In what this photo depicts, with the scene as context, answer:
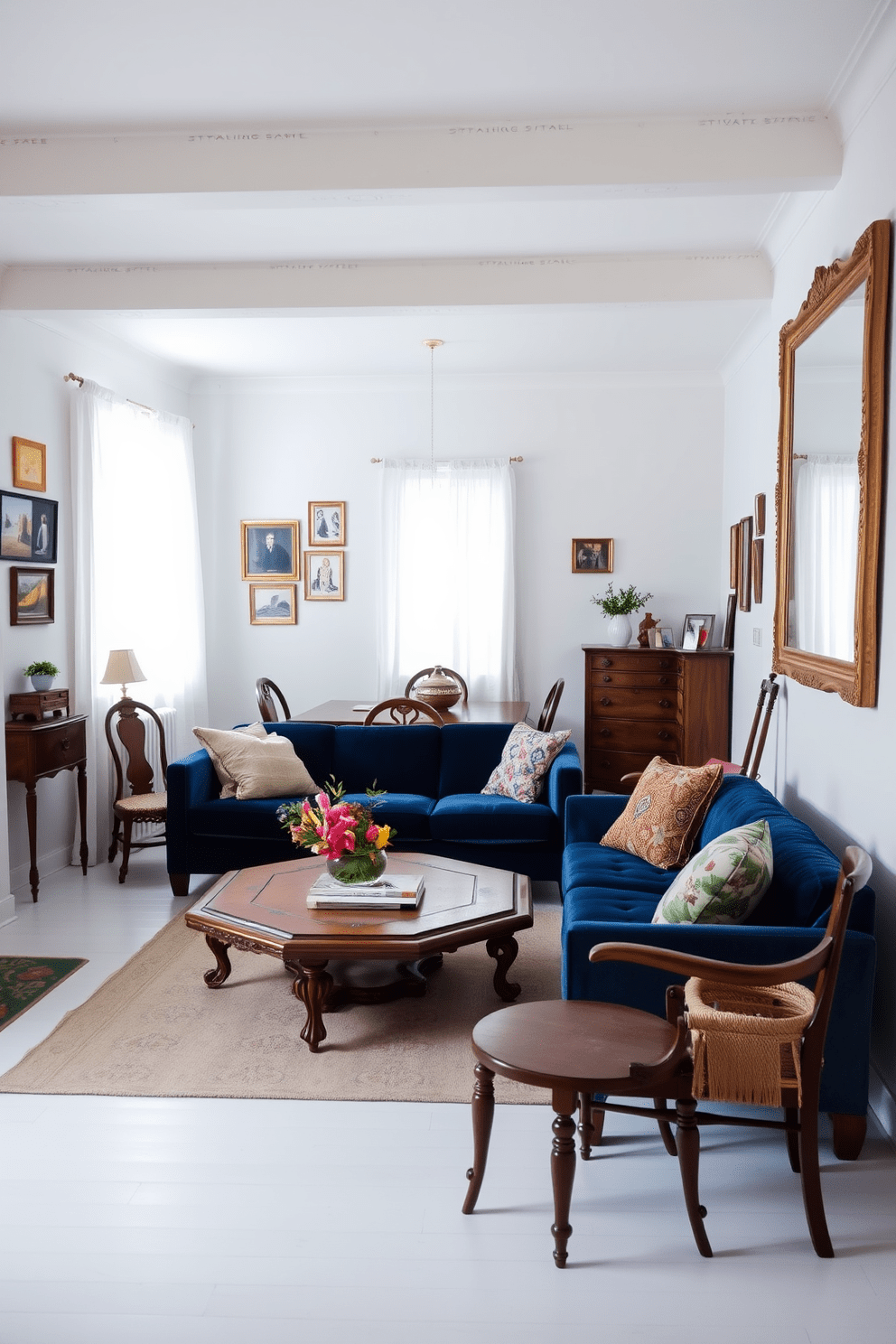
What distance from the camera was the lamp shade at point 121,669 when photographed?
5.84 m

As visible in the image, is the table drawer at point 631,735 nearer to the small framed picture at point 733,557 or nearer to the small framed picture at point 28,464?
the small framed picture at point 733,557

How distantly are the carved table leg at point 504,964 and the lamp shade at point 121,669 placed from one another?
298cm

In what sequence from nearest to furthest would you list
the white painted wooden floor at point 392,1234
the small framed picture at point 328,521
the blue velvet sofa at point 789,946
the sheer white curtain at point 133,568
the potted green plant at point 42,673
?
the white painted wooden floor at point 392,1234 → the blue velvet sofa at point 789,946 → the potted green plant at point 42,673 → the sheer white curtain at point 133,568 → the small framed picture at point 328,521

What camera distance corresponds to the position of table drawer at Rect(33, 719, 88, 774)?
510 cm

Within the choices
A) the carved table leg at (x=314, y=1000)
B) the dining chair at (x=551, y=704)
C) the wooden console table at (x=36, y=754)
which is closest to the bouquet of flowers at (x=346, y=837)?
the carved table leg at (x=314, y=1000)

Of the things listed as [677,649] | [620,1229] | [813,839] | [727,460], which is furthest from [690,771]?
[727,460]

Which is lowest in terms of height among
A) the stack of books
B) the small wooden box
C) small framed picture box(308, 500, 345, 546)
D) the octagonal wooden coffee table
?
the octagonal wooden coffee table

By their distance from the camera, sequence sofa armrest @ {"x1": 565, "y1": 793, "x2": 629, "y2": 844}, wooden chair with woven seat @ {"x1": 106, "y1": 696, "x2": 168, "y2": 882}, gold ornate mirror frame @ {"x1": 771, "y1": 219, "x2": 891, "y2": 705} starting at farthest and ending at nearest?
wooden chair with woven seat @ {"x1": 106, "y1": 696, "x2": 168, "y2": 882} < sofa armrest @ {"x1": 565, "y1": 793, "x2": 629, "y2": 844} < gold ornate mirror frame @ {"x1": 771, "y1": 219, "x2": 891, "y2": 705}

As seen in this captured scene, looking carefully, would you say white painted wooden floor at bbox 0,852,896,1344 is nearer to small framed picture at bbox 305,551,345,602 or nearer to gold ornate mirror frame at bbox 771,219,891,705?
gold ornate mirror frame at bbox 771,219,891,705

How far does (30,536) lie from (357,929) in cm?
316

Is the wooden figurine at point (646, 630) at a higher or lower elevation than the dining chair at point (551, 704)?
higher

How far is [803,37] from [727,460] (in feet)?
14.2

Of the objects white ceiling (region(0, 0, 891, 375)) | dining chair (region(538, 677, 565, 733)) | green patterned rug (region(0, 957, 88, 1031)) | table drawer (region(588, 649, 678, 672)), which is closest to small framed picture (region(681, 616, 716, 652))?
table drawer (region(588, 649, 678, 672))

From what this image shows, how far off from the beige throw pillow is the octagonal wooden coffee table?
3.19 feet
